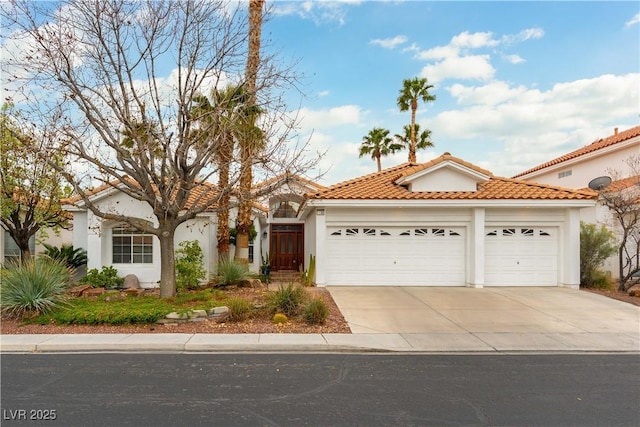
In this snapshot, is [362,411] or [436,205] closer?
[362,411]

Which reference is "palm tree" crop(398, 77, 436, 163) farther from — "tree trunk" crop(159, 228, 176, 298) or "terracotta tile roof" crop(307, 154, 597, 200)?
"tree trunk" crop(159, 228, 176, 298)

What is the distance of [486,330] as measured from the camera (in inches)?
350

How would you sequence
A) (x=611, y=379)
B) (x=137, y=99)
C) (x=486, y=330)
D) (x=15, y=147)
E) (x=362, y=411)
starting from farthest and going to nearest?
(x=15, y=147), (x=137, y=99), (x=486, y=330), (x=611, y=379), (x=362, y=411)

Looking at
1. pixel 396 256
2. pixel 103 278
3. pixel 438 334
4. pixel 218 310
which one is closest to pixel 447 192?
pixel 396 256

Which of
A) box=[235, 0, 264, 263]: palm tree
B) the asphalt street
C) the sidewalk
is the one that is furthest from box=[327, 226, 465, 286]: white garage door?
the asphalt street

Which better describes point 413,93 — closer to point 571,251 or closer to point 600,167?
point 600,167

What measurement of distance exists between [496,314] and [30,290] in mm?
11617

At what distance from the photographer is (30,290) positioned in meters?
9.70

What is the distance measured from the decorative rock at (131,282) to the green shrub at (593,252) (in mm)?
16778

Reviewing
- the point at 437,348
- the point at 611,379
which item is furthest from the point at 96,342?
the point at 611,379

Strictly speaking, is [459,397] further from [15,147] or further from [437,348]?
[15,147]

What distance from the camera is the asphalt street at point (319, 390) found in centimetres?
468

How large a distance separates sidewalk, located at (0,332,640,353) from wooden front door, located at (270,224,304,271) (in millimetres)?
13817

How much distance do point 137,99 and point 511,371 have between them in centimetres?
1064
